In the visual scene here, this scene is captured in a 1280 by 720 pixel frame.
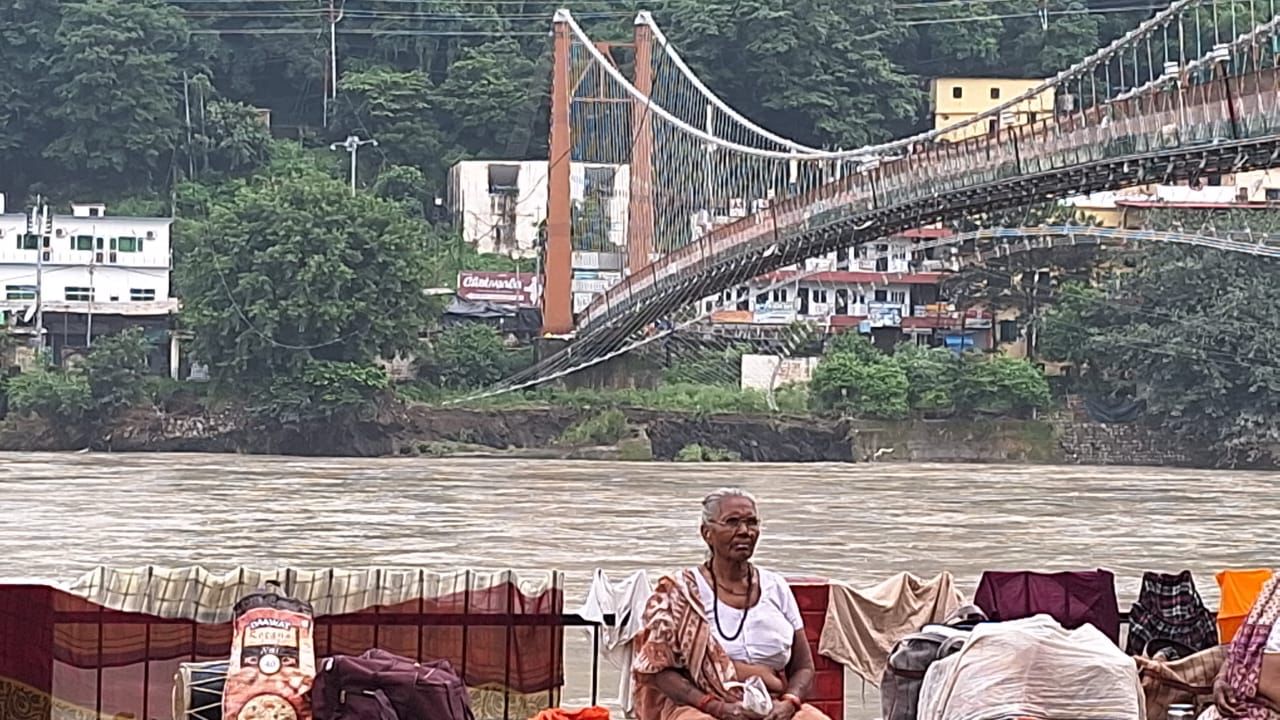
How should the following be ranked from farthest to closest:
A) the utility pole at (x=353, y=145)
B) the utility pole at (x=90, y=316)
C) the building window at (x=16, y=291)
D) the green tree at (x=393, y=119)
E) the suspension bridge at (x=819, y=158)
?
the green tree at (x=393, y=119)
the utility pole at (x=353, y=145)
the building window at (x=16, y=291)
the utility pole at (x=90, y=316)
the suspension bridge at (x=819, y=158)

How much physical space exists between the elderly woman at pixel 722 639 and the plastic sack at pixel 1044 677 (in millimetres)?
598

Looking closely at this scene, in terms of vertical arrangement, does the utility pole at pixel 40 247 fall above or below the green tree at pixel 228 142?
below

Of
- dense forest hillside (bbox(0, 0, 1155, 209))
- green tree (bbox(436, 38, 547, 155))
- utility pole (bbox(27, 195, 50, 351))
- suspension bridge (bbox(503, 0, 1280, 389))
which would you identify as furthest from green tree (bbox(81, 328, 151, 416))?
green tree (bbox(436, 38, 547, 155))

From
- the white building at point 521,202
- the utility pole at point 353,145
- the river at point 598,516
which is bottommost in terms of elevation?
the river at point 598,516

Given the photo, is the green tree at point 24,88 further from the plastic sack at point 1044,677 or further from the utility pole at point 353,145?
the plastic sack at point 1044,677

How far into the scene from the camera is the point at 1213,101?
48.6 ft

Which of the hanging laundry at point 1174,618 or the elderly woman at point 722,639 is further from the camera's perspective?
the hanging laundry at point 1174,618

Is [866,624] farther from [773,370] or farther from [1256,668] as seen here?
[773,370]

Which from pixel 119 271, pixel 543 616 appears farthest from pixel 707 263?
pixel 543 616

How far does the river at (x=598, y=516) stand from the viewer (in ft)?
56.0

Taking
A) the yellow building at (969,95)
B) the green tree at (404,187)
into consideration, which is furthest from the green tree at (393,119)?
the yellow building at (969,95)

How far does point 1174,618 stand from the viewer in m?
2.95

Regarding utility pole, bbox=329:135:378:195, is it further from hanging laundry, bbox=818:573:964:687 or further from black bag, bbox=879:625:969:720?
black bag, bbox=879:625:969:720

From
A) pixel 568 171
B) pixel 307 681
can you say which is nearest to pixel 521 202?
pixel 568 171
